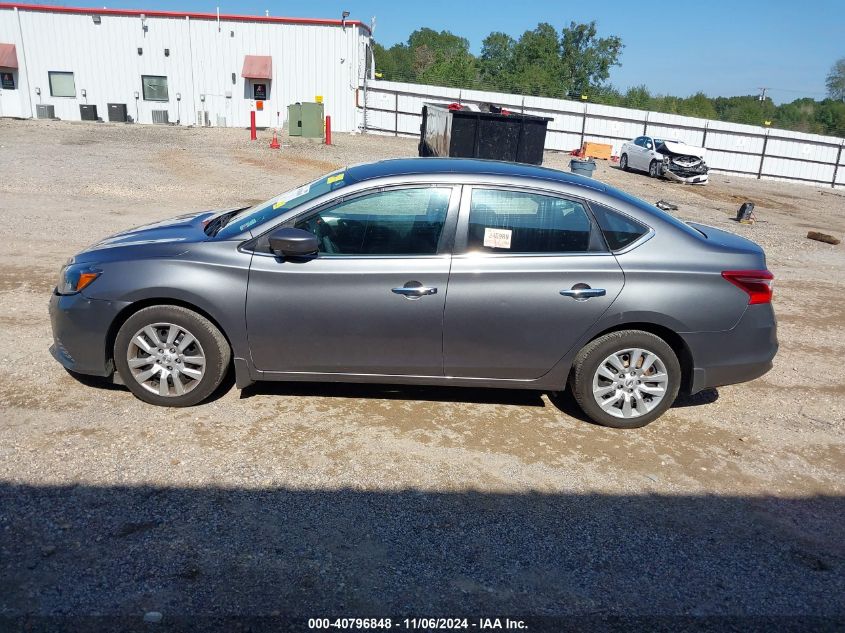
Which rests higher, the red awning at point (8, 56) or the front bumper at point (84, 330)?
the red awning at point (8, 56)

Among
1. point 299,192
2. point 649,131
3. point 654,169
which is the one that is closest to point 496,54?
point 649,131

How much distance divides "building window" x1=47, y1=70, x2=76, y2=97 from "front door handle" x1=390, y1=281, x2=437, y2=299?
113ft

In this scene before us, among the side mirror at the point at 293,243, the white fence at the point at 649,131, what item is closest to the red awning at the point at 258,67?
the white fence at the point at 649,131

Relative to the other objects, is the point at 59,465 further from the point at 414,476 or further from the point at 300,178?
the point at 300,178

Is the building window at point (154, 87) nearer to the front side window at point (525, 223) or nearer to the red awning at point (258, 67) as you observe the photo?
the red awning at point (258, 67)

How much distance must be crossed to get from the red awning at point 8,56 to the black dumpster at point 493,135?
26.3 metres

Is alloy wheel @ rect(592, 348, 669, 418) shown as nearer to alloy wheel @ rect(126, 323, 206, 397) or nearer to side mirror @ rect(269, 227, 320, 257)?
side mirror @ rect(269, 227, 320, 257)

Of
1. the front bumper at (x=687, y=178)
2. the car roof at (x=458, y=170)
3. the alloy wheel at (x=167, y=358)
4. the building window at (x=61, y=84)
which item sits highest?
the building window at (x=61, y=84)

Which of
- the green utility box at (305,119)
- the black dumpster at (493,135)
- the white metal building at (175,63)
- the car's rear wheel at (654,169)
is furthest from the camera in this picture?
the white metal building at (175,63)

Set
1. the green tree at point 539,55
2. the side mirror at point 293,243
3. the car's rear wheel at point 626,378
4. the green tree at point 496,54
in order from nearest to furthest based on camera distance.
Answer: the side mirror at point 293,243 < the car's rear wheel at point 626,378 < the green tree at point 539,55 < the green tree at point 496,54

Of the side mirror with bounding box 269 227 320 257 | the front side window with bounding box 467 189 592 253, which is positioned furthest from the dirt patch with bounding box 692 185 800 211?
the side mirror with bounding box 269 227 320 257

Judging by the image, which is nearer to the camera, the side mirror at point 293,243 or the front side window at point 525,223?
the side mirror at point 293,243

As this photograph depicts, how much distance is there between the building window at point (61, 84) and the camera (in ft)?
105

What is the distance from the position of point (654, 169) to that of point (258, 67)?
19.3 meters
